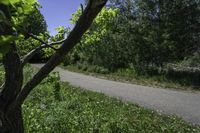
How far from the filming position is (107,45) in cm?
2986

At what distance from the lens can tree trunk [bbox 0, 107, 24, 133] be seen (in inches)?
88.5

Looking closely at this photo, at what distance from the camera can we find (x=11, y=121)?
92.1 inches

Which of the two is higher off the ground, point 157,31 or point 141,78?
point 157,31

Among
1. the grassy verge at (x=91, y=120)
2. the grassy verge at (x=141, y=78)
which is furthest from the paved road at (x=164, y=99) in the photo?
the grassy verge at (x=141, y=78)

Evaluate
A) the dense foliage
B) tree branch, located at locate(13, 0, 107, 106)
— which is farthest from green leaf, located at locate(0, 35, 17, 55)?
the dense foliage

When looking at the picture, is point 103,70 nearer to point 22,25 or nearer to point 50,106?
point 50,106

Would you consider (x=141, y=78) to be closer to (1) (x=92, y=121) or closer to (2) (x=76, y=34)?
(1) (x=92, y=121)

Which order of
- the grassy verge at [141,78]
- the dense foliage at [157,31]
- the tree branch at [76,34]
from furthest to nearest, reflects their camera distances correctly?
the dense foliage at [157,31] < the grassy verge at [141,78] < the tree branch at [76,34]

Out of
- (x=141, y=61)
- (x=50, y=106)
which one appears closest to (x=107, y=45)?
(x=141, y=61)

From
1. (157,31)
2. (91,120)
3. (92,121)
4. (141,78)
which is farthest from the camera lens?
(157,31)

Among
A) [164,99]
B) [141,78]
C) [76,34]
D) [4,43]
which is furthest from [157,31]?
[4,43]

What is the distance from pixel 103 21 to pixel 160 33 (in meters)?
19.2

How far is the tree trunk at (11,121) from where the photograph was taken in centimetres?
225

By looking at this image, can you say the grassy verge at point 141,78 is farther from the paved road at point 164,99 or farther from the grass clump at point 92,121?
the grass clump at point 92,121
